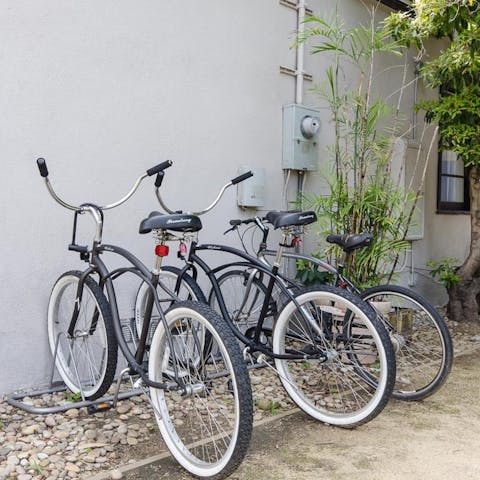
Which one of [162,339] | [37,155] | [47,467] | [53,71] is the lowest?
[47,467]

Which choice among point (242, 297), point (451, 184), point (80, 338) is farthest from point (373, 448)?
point (451, 184)

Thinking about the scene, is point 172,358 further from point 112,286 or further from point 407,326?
point 407,326

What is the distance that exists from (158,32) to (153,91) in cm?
38

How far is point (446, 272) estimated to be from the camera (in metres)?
5.70

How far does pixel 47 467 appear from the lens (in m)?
2.32

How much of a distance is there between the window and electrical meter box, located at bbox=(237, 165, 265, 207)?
126 inches

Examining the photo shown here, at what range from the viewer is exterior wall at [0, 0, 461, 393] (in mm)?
3006

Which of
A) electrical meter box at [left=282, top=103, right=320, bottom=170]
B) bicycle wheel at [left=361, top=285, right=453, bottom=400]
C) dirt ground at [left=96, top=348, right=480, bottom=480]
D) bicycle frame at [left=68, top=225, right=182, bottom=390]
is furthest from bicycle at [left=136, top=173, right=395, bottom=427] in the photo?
electrical meter box at [left=282, top=103, right=320, bottom=170]

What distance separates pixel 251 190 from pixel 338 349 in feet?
5.34

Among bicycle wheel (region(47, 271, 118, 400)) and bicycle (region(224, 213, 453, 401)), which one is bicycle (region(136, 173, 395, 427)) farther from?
bicycle wheel (region(47, 271, 118, 400))

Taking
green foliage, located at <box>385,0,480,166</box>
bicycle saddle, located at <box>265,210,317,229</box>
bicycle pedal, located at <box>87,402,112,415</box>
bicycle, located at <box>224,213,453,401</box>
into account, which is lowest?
bicycle pedal, located at <box>87,402,112,415</box>

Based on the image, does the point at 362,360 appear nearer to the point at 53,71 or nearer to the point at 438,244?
the point at 53,71

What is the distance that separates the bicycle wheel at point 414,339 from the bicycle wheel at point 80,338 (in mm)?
1500

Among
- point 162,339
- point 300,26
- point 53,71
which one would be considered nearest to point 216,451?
point 162,339
